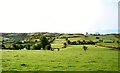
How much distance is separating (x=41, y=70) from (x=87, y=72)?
4.41 meters

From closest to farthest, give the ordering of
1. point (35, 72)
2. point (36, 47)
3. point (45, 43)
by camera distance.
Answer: point (35, 72)
point (36, 47)
point (45, 43)

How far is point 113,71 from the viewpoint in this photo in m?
22.5

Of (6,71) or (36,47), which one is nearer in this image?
(6,71)

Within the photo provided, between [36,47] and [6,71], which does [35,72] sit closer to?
[6,71]

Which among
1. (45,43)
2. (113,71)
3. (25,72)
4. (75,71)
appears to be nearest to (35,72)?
(25,72)

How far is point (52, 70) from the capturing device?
862 inches

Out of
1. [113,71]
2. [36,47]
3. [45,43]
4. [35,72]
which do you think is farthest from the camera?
[45,43]

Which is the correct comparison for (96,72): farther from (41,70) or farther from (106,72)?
(41,70)

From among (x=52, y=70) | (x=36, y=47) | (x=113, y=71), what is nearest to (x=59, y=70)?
(x=52, y=70)

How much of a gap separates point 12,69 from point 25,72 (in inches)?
74.5

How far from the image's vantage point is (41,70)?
21.7 metres

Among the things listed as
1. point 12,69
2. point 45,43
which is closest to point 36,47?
point 45,43

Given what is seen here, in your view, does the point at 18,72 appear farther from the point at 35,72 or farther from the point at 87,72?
the point at 87,72

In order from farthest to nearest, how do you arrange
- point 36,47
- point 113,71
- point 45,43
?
1. point 45,43
2. point 36,47
3. point 113,71
